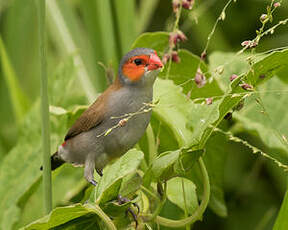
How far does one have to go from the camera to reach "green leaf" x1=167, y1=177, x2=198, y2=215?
3.63 feet

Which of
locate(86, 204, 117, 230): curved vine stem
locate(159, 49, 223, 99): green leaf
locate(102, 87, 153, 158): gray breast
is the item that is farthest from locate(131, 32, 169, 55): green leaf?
locate(86, 204, 117, 230): curved vine stem

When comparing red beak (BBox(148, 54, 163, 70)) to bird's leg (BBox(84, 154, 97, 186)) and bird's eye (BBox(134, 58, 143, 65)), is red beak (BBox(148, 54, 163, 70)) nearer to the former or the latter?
bird's eye (BBox(134, 58, 143, 65))

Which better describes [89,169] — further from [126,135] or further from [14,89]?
[14,89]

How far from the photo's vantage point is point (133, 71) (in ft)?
3.86

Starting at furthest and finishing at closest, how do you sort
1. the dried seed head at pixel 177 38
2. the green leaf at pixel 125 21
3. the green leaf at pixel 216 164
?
the green leaf at pixel 125 21 → the green leaf at pixel 216 164 → the dried seed head at pixel 177 38

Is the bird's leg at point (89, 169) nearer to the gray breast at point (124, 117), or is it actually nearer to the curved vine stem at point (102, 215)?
the gray breast at point (124, 117)

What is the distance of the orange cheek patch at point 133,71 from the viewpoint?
1.17 m

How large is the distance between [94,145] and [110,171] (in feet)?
0.92

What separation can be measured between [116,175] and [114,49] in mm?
818

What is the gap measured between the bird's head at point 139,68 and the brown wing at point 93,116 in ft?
0.11

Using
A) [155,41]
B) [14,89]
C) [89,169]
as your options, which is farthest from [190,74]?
[14,89]

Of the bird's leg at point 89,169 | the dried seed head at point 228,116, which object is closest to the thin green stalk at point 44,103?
the bird's leg at point 89,169

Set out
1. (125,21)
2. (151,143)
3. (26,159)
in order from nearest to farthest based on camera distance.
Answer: (151,143)
(26,159)
(125,21)

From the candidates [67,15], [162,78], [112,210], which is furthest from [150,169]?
[67,15]
